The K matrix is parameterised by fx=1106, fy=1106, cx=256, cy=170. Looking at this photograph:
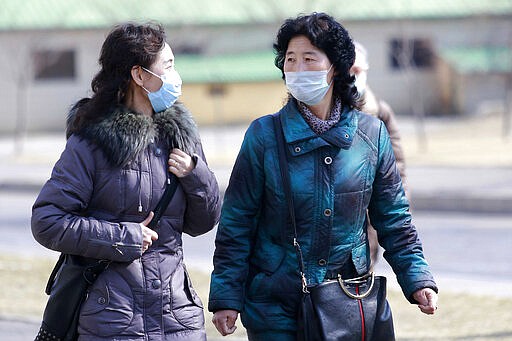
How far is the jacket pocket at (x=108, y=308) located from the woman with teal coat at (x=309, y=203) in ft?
1.05

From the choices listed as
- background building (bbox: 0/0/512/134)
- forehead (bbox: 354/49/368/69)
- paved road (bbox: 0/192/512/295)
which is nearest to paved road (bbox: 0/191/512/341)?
paved road (bbox: 0/192/512/295)

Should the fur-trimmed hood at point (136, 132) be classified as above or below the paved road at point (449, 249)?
above

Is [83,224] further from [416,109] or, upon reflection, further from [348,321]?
[416,109]

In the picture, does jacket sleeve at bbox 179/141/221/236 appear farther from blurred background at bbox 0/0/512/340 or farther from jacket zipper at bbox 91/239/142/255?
blurred background at bbox 0/0/512/340

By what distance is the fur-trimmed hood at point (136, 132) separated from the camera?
4039 millimetres

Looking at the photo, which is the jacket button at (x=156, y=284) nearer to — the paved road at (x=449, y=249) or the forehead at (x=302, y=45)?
the forehead at (x=302, y=45)

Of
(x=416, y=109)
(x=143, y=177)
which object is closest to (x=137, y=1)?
(x=416, y=109)

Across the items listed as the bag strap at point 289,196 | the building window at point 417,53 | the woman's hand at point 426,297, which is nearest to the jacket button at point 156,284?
the bag strap at point 289,196

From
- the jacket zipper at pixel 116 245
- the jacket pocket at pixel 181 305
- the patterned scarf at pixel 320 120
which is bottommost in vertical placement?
the jacket pocket at pixel 181 305

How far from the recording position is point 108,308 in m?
3.98

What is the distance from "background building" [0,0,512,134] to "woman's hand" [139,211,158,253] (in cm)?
2901

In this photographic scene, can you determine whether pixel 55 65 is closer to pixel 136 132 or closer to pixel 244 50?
pixel 244 50

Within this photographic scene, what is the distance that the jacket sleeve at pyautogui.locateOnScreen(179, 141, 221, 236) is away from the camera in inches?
163

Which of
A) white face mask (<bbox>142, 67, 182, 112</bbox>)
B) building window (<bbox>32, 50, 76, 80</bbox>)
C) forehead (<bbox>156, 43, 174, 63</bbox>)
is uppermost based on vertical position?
forehead (<bbox>156, 43, 174, 63</bbox>)
